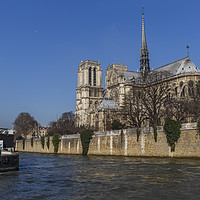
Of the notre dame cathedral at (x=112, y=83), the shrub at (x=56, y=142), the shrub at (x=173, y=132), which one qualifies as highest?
the notre dame cathedral at (x=112, y=83)

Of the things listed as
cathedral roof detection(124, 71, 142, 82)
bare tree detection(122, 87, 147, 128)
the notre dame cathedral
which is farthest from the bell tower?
bare tree detection(122, 87, 147, 128)

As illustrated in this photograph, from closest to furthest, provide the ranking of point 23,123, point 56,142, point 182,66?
point 56,142
point 182,66
point 23,123

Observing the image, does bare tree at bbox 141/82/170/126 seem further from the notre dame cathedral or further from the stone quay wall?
the notre dame cathedral

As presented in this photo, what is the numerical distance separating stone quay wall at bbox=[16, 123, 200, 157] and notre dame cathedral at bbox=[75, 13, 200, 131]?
1096cm

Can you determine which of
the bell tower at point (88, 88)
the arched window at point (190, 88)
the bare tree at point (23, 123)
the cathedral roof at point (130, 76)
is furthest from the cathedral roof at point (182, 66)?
the bare tree at point (23, 123)

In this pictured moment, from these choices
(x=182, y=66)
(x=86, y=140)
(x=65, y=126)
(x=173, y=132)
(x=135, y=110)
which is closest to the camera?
(x=173, y=132)

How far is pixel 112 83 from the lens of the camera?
81.9 meters

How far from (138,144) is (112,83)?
51515 millimetres

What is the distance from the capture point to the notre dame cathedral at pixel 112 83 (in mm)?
60244

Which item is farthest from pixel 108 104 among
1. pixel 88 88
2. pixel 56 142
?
pixel 56 142

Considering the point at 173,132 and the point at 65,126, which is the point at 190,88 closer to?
the point at 173,132

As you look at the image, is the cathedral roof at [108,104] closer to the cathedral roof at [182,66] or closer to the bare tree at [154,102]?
the cathedral roof at [182,66]

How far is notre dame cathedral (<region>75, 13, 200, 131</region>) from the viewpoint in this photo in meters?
60.2

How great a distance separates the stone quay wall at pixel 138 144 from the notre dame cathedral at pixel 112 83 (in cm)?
1096
